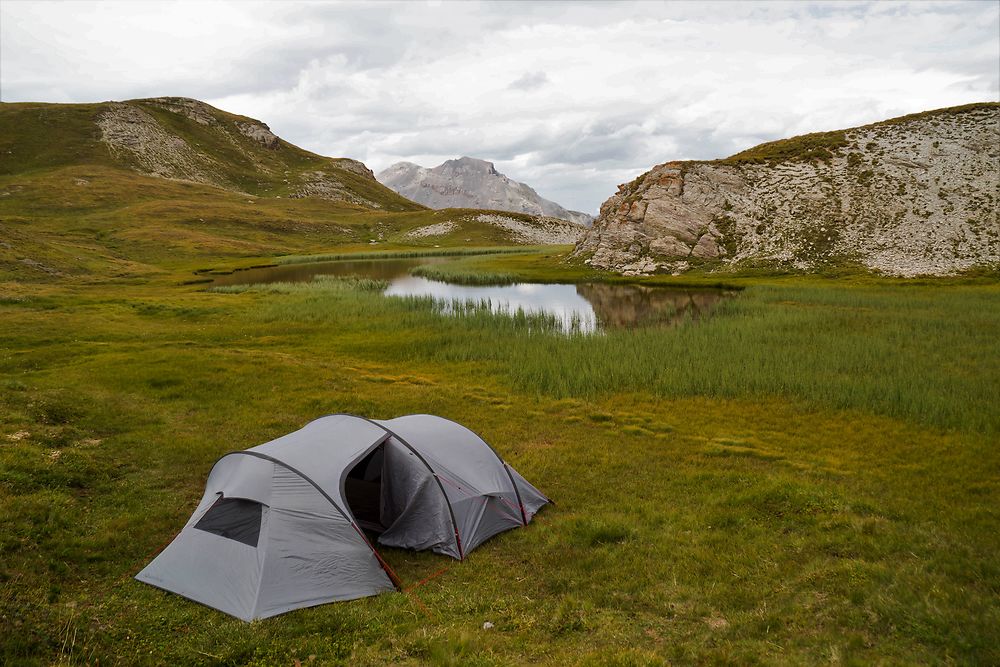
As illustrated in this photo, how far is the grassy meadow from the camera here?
8961 mm

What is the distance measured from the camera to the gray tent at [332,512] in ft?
34.2

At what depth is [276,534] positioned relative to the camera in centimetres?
1085

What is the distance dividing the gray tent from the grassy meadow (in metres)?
0.46

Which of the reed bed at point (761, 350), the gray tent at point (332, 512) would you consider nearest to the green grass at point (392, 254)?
the reed bed at point (761, 350)

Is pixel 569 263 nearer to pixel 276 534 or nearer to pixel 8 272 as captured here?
pixel 8 272

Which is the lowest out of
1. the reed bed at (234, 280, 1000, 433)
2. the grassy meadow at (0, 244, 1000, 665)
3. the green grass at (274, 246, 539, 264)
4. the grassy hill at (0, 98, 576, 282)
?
the grassy meadow at (0, 244, 1000, 665)

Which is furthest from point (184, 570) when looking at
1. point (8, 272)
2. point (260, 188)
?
point (260, 188)

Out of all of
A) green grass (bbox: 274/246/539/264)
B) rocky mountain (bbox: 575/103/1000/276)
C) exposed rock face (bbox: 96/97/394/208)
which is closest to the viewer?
rocky mountain (bbox: 575/103/1000/276)

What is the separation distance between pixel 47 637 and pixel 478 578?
682 centimetres

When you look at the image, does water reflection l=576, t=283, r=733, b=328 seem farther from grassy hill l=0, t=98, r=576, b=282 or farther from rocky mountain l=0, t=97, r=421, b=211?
rocky mountain l=0, t=97, r=421, b=211

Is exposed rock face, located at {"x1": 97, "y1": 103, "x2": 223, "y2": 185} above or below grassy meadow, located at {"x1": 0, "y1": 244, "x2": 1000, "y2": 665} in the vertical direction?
above

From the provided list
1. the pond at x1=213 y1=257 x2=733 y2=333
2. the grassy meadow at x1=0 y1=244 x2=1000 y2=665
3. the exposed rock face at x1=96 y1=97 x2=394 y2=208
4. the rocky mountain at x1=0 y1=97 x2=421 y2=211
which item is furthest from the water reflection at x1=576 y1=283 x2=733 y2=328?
the exposed rock face at x1=96 y1=97 x2=394 y2=208

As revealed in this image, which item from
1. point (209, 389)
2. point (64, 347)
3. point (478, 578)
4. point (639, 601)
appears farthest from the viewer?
point (64, 347)

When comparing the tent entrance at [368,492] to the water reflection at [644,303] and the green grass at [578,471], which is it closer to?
the green grass at [578,471]
